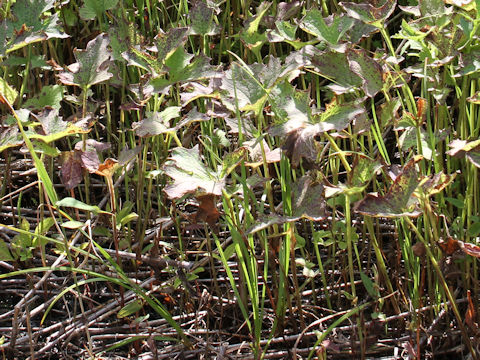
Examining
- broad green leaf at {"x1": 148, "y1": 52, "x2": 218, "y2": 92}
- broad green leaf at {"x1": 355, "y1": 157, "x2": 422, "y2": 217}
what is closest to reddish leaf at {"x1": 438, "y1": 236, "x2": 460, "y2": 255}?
broad green leaf at {"x1": 355, "y1": 157, "x2": 422, "y2": 217}

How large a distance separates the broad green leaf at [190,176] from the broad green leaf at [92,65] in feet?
0.97

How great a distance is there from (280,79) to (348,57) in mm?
128

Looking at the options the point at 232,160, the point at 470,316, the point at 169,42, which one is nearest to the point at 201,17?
the point at 169,42

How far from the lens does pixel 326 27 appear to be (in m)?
1.08

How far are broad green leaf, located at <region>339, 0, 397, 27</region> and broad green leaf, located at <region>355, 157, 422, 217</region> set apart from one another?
0.30 m

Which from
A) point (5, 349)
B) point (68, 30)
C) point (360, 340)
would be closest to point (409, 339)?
point (360, 340)

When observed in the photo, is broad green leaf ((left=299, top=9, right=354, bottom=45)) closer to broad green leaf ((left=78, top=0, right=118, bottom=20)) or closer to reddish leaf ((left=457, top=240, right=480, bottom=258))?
reddish leaf ((left=457, top=240, right=480, bottom=258))

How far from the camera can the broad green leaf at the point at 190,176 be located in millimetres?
942

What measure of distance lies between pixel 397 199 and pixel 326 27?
34 centimetres

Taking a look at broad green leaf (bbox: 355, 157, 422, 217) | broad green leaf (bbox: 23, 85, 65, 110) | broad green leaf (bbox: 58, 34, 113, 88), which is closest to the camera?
broad green leaf (bbox: 355, 157, 422, 217)

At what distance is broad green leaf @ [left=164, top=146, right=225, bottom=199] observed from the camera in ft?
3.09

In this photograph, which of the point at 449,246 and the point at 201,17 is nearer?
the point at 449,246

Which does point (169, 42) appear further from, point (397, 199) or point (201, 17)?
point (397, 199)

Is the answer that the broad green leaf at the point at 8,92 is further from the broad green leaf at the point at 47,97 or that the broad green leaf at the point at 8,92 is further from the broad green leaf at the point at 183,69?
the broad green leaf at the point at 183,69
